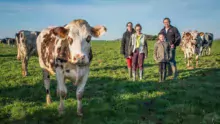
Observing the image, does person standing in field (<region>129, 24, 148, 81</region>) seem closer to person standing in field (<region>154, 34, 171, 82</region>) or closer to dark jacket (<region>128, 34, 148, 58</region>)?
dark jacket (<region>128, 34, 148, 58</region>)

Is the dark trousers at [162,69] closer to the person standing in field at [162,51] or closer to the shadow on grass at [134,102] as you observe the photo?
the person standing in field at [162,51]

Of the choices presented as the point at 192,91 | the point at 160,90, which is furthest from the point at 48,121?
the point at 192,91

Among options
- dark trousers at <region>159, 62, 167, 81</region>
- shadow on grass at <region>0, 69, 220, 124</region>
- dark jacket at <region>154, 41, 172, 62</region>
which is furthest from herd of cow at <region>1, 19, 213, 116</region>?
dark trousers at <region>159, 62, 167, 81</region>

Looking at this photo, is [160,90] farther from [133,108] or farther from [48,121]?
[48,121]

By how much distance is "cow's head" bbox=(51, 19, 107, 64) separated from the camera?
23.3 ft

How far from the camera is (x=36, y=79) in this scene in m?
14.2

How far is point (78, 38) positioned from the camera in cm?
725

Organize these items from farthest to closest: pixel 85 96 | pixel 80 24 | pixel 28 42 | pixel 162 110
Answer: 1. pixel 28 42
2. pixel 85 96
3. pixel 162 110
4. pixel 80 24

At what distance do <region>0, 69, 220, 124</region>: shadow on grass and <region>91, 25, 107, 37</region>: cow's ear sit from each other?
224 cm

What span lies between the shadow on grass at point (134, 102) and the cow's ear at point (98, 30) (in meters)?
2.24

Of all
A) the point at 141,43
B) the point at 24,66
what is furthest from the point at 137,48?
the point at 24,66

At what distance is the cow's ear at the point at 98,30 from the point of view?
781 centimetres

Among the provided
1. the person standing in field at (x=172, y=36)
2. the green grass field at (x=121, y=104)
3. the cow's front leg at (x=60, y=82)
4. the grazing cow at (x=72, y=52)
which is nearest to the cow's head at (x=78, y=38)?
the grazing cow at (x=72, y=52)

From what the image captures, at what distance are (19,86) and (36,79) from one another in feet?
5.67
